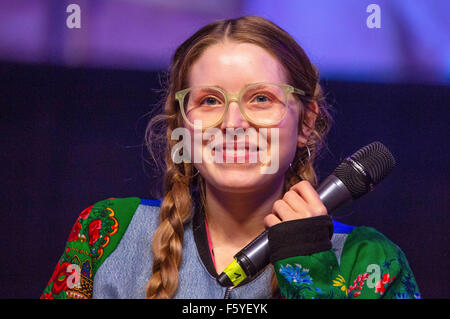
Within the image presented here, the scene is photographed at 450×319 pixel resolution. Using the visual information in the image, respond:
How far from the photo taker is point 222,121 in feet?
3.07

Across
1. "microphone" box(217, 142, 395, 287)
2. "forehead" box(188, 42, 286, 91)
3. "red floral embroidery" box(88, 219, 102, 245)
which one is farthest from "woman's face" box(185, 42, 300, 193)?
"red floral embroidery" box(88, 219, 102, 245)

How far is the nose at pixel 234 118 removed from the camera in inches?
36.6

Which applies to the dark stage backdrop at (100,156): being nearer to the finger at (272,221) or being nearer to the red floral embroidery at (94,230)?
the red floral embroidery at (94,230)

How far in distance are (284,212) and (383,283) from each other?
0.75 ft

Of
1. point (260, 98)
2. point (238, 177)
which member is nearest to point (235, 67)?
point (260, 98)

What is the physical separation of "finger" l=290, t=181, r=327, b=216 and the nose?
0.51 feet

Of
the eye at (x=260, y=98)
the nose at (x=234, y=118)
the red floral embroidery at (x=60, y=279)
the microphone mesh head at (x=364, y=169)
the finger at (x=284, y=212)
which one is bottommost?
the red floral embroidery at (x=60, y=279)

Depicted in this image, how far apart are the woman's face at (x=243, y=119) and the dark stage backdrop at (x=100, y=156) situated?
11.3 inches

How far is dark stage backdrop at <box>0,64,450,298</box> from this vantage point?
119 centimetres

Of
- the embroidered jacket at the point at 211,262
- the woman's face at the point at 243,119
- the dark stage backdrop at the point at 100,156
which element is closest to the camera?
the embroidered jacket at the point at 211,262

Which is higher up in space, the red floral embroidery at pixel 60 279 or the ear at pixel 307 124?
the ear at pixel 307 124

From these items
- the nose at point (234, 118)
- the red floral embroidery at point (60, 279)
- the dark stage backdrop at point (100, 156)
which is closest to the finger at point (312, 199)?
the nose at point (234, 118)

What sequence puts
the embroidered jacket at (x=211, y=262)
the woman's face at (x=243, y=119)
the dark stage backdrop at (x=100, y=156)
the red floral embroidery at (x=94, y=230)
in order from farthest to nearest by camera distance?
the dark stage backdrop at (x=100, y=156), the red floral embroidery at (x=94, y=230), the woman's face at (x=243, y=119), the embroidered jacket at (x=211, y=262)

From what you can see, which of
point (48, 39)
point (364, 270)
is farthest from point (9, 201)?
point (364, 270)
